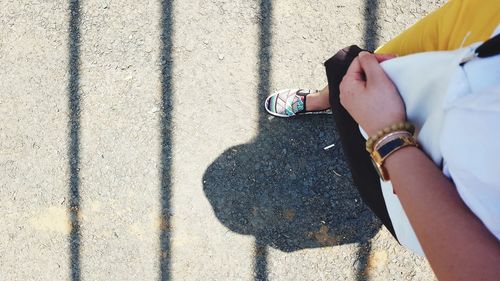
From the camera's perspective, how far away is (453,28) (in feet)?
3.34

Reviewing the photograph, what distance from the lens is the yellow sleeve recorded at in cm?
94

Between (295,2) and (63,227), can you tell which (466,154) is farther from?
(63,227)

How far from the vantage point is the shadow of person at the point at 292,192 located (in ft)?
6.56

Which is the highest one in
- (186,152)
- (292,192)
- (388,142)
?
(388,142)

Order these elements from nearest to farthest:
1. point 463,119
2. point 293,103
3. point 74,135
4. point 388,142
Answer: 1. point 463,119
2. point 388,142
3. point 293,103
4. point 74,135

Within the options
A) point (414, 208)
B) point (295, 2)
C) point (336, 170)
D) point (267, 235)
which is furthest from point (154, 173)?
point (414, 208)

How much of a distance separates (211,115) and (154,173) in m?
0.32

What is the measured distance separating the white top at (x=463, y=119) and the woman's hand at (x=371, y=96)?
3cm

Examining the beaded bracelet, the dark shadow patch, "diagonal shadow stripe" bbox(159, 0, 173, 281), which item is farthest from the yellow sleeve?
"diagonal shadow stripe" bbox(159, 0, 173, 281)

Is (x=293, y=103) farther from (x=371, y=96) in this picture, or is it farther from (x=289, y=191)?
(x=371, y=96)

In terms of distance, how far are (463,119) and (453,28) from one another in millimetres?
324

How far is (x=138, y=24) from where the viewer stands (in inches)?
81.6

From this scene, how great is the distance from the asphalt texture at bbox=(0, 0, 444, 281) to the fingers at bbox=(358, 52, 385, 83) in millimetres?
905

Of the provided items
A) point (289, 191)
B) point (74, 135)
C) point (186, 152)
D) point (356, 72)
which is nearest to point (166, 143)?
point (186, 152)
